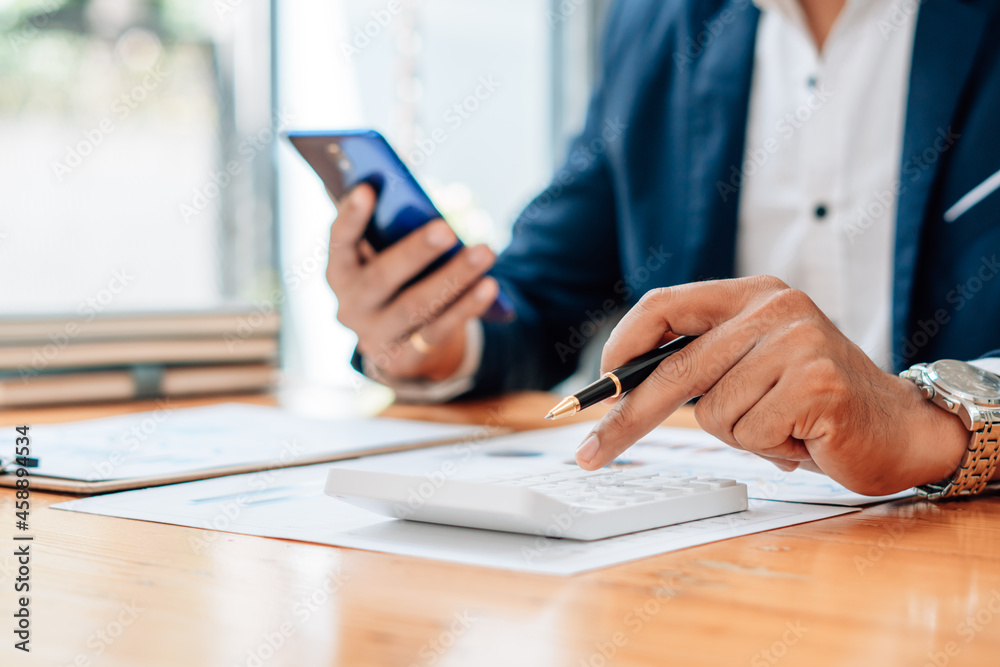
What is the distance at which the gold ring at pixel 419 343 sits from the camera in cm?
114

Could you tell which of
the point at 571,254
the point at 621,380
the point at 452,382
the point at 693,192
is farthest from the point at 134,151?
the point at 621,380

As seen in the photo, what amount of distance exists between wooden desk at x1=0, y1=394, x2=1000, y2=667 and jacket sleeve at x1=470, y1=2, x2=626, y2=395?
3.04 feet

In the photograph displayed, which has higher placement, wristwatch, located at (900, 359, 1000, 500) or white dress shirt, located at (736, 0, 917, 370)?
white dress shirt, located at (736, 0, 917, 370)

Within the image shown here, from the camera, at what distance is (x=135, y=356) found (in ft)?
4.28

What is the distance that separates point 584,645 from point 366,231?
78 centimetres

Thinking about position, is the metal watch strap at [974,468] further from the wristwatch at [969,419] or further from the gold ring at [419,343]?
the gold ring at [419,343]

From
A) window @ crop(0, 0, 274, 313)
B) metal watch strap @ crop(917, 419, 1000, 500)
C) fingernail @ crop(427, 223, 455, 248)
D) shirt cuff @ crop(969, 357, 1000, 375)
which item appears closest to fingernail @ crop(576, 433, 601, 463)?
metal watch strap @ crop(917, 419, 1000, 500)

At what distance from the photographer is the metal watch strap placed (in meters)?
0.64

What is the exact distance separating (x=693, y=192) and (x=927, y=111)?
318 mm

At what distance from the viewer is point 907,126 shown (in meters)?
1.10

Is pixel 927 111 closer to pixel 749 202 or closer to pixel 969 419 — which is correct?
pixel 749 202

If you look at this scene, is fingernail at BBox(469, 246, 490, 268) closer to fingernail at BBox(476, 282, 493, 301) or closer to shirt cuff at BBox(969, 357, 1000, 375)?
fingernail at BBox(476, 282, 493, 301)

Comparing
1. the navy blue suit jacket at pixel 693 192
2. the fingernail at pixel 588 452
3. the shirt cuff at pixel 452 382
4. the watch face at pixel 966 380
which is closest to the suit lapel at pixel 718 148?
the navy blue suit jacket at pixel 693 192

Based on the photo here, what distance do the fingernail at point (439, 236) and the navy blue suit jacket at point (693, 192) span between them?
285 millimetres
